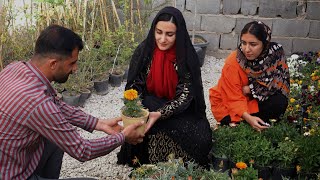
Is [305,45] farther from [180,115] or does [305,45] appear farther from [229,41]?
[180,115]

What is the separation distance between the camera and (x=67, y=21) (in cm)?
577

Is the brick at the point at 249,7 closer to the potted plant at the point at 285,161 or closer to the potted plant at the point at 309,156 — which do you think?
the potted plant at the point at 285,161

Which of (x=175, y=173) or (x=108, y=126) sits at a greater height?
(x=108, y=126)

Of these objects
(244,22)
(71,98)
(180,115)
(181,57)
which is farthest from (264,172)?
(244,22)

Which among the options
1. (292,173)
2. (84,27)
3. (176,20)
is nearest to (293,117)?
(292,173)

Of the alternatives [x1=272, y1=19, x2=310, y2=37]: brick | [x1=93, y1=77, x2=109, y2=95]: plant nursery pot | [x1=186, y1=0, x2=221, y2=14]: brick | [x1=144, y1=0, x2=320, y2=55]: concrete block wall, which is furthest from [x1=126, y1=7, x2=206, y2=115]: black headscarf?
[x1=272, y1=19, x2=310, y2=37]: brick

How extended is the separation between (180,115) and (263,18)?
327 cm

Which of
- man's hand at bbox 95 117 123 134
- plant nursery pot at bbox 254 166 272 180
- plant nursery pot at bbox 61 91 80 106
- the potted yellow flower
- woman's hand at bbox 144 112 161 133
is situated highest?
the potted yellow flower

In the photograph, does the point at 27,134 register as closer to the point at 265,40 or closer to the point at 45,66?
the point at 45,66

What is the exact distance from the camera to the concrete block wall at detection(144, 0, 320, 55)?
6398 mm

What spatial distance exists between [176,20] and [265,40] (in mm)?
883

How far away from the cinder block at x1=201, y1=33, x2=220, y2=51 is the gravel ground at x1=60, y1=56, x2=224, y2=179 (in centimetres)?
15

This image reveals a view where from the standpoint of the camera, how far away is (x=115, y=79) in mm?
5570

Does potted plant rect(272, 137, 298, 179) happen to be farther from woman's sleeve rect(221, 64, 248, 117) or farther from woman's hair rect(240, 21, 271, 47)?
woman's hair rect(240, 21, 271, 47)
